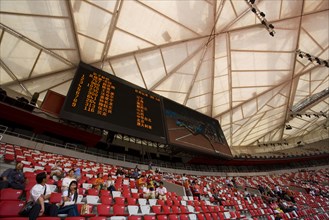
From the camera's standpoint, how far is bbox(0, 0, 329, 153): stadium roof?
432 inches

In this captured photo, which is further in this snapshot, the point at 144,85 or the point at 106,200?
the point at 144,85

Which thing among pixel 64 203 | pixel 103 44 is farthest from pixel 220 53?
pixel 64 203

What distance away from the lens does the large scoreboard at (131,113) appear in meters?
9.56

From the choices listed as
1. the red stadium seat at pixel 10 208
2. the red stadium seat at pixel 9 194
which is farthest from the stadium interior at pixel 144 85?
the red stadium seat at pixel 10 208

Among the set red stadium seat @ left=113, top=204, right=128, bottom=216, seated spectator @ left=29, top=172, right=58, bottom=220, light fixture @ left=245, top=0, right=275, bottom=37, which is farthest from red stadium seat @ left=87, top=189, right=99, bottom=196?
light fixture @ left=245, top=0, right=275, bottom=37

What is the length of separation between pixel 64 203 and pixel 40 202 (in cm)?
90

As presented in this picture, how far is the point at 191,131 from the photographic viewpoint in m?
14.4

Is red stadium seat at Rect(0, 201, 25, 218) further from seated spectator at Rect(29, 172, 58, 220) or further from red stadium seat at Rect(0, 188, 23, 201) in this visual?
red stadium seat at Rect(0, 188, 23, 201)

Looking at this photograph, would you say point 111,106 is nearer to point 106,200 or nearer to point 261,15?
point 106,200

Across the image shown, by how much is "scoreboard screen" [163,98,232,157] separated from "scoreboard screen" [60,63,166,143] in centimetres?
101

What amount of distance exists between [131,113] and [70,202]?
7255 mm

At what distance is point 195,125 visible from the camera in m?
15.4

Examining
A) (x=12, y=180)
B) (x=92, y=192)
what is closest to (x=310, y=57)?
(x=92, y=192)

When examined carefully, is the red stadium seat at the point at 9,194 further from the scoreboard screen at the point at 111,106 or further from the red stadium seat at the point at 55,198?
the scoreboard screen at the point at 111,106
